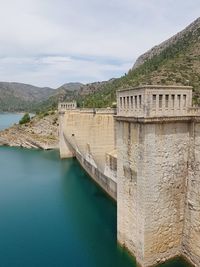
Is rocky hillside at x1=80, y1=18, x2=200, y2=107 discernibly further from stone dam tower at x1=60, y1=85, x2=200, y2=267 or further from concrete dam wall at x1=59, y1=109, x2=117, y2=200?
stone dam tower at x1=60, y1=85, x2=200, y2=267

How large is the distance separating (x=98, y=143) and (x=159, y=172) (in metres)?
16.9

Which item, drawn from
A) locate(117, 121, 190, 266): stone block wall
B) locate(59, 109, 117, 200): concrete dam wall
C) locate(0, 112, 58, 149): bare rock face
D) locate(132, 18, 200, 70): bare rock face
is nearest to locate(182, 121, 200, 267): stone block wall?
locate(117, 121, 190, 266): stone block wall

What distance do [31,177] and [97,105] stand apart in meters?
32.0

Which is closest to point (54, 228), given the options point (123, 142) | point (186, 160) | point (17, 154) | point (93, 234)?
point (93, 234)

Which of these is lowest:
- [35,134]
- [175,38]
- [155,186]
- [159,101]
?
[35,134]

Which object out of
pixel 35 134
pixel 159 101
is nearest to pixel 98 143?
pixel 159 101

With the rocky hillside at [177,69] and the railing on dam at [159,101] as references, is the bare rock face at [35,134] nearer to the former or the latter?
the rocky hillside at [177,69]

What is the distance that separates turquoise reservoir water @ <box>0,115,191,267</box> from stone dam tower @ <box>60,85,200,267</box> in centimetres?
150

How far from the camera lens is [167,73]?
67.8 metres

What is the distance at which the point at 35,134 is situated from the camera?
62.1m

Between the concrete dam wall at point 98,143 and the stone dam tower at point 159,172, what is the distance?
898 cm

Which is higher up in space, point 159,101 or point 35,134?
point 159,101

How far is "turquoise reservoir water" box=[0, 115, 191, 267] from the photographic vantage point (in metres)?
17.5

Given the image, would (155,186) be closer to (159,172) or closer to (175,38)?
(159,172)
